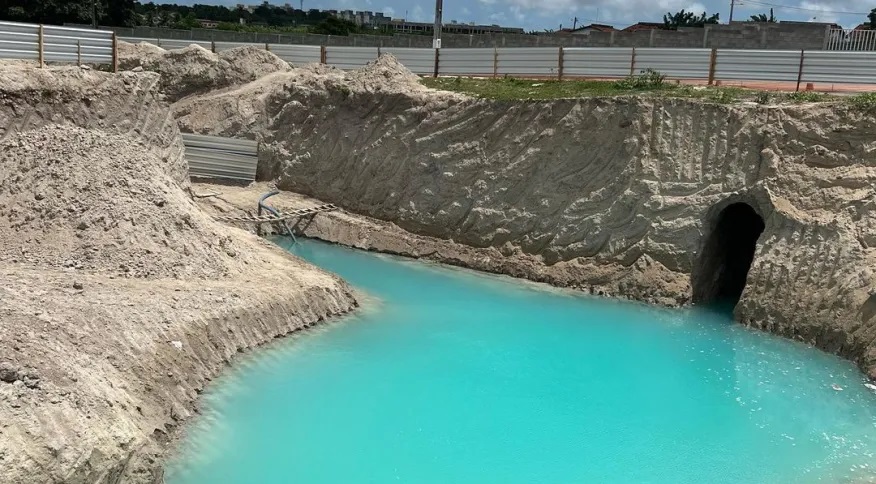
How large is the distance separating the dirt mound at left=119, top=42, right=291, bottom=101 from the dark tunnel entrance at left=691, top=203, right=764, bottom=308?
59.5 ft

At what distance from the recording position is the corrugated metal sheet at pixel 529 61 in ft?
84.4

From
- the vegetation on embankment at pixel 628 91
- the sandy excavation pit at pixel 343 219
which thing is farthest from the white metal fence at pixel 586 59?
the sandy excavation pit at pixel 343 219

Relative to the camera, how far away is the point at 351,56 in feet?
103

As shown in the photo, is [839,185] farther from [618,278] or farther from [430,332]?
[430,332]

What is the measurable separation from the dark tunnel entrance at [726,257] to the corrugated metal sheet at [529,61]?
9148 millimetres

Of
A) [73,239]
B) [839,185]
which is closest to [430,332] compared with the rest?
[73,239]

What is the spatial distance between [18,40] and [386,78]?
10510 mm

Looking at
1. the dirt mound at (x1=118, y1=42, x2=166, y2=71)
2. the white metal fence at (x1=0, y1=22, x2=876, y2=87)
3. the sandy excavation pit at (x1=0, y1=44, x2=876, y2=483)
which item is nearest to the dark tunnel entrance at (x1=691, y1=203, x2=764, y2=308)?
the sandy excavation pit at (x1=0, y1=44, x2=876, y2=483)

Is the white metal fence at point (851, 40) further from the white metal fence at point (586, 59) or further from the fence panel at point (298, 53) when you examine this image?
the fence panel at point (298, 53)

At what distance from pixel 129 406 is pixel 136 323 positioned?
201 centimetres

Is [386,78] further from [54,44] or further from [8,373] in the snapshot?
[8,373]

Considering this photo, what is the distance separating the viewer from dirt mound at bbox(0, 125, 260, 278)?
521 inches

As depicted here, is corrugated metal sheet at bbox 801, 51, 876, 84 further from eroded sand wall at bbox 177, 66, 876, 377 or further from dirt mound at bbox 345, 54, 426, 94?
dirt mound at bbox 345, 54, 426, 94

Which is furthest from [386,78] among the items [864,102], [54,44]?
[864,102]
